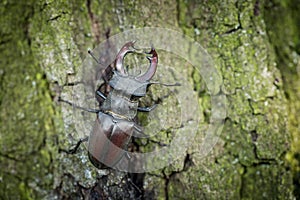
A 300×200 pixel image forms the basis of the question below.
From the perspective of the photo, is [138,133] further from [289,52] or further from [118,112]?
[289,52]

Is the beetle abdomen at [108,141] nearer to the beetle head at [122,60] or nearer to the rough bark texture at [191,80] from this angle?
the rough bark texture at [191,80]

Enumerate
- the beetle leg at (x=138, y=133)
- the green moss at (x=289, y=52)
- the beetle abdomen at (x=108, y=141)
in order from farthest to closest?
the green moss at (x=289, y=52) < the beetle leg at (x=138, y=133) < the beetle abdomen at (x=108, y=141)

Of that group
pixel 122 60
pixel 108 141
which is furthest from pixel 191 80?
pixel 108 141

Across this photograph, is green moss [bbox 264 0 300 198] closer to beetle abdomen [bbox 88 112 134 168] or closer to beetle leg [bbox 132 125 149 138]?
beetle leg [bbox 132 125 149 138]

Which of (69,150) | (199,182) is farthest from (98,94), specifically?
(199,182)

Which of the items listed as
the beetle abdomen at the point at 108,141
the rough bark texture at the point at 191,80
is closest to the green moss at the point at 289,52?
the rough bark texture at the point at 191,80

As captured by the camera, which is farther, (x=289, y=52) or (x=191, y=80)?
(x=289, y=52)

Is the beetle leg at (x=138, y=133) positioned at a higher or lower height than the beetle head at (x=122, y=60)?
lower
